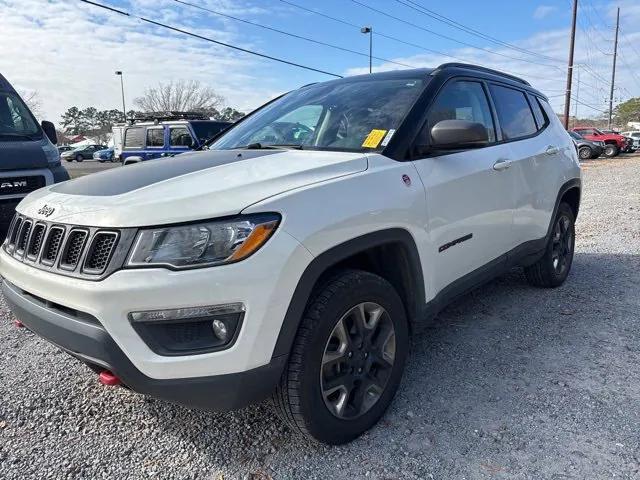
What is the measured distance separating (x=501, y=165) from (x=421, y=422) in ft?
5.89

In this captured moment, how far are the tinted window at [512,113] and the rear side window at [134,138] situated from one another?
43.6 feet

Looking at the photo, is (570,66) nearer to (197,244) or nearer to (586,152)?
(586,152)

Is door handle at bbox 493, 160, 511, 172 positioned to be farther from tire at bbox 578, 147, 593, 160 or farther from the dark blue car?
tire at bbox 578, 147, 593, 160

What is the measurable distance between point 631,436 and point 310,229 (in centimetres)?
186

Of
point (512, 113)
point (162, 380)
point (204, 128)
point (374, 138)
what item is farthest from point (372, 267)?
point (204, 128)

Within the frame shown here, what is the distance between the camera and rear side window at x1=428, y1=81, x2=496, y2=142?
2975 millimetres

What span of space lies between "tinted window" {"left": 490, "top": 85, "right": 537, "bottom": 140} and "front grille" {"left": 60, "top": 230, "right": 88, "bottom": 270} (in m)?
2.96

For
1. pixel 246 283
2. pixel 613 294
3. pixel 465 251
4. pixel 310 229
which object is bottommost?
pixel 613 294

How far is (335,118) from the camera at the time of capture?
3.08 metres

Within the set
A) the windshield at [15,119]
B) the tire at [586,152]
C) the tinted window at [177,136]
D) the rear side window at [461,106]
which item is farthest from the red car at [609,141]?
the windshield at [15,119]

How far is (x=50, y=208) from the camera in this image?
2240mm

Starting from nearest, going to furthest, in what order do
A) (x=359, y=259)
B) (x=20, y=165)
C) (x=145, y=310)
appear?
1. (x=145, y=310)
2. (x=359, y=259)
3. (x=20, y=165)

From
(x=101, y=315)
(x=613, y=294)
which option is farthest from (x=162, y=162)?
(x=613, y=294)

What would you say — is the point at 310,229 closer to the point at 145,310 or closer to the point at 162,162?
the point at 145,310
